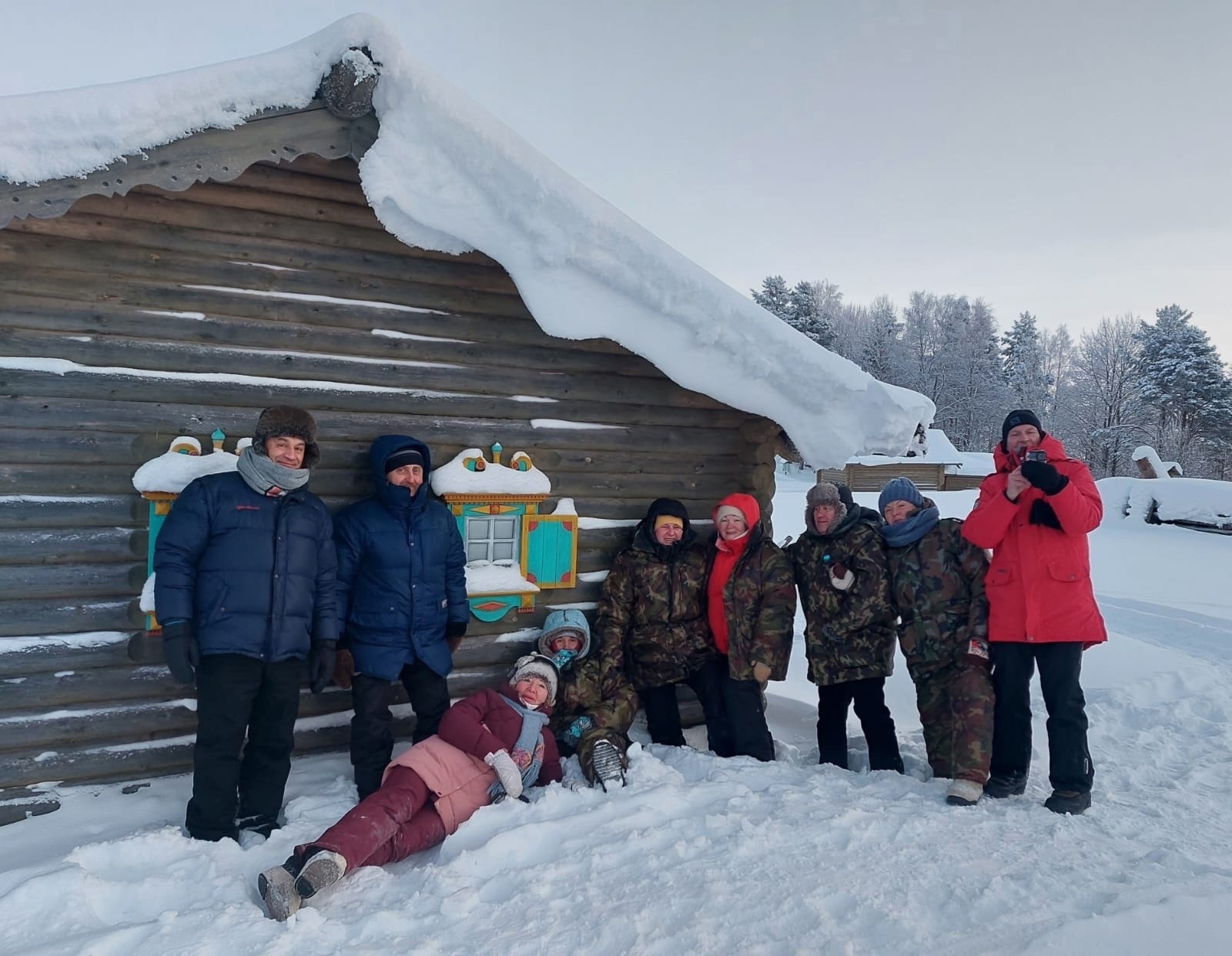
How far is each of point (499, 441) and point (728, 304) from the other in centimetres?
174

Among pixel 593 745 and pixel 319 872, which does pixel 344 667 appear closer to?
pixel 593 745

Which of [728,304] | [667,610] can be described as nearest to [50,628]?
[667,610]

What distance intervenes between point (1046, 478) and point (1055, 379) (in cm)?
6167

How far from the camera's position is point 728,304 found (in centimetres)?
471

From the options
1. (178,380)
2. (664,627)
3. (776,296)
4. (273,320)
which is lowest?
(664,627)

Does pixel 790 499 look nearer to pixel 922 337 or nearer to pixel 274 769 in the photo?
pixel 274 769

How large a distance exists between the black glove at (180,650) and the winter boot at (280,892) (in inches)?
40.2

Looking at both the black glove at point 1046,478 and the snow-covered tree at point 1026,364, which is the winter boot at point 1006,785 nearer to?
the black glove at point 1046,478

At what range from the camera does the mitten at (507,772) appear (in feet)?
12.2

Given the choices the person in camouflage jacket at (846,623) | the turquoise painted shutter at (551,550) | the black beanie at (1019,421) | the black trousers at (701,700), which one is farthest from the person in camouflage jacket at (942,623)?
the turquoise painted shutter at (551,550)

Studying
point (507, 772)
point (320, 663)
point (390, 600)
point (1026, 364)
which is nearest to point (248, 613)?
point (320, 663)

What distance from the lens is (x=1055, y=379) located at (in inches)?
2231

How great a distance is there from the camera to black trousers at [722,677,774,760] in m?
4.82

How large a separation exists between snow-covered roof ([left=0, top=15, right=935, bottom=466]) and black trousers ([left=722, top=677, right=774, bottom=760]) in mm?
1591
